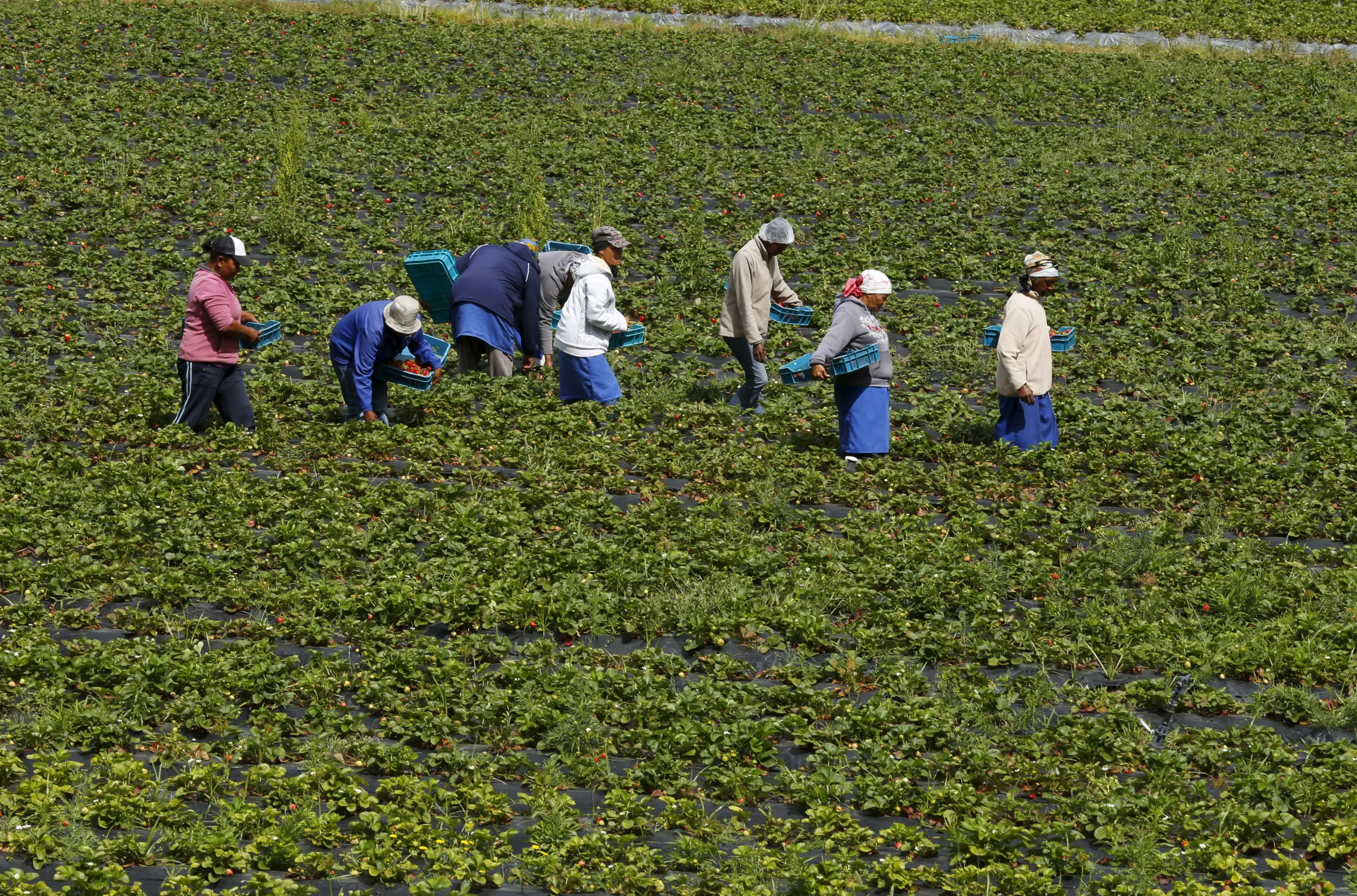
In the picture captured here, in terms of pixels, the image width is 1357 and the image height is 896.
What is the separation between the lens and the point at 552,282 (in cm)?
1157

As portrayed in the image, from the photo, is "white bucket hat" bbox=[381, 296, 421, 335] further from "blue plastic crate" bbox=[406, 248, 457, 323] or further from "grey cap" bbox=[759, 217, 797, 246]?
"grey cap" bbox=[759, 217, 797, 246]

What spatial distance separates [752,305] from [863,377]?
145 centimetres

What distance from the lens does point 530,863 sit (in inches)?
216

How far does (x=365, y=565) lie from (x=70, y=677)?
1.90 meters

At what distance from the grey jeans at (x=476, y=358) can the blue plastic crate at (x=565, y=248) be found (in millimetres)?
1028

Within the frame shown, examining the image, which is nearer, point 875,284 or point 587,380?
point 875,284

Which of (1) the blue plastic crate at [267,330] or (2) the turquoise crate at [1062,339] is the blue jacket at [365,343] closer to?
(1) the blue plastic crate at [267,330]

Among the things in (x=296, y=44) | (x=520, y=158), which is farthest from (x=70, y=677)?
(x=296, y=44)

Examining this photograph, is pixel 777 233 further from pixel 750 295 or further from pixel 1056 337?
pixel 1056 337

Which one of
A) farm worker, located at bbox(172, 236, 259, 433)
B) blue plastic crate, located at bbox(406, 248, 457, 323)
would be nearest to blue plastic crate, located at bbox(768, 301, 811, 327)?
blue plastic crate, located at bbox(406, 248, 457, 323)

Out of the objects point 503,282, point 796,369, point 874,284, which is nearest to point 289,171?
point 503,282

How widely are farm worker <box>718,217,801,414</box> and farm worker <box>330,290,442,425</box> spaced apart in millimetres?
2510

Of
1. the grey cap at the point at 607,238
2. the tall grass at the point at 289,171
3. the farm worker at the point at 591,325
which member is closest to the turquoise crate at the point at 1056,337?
the farm worker at the point at 591,325

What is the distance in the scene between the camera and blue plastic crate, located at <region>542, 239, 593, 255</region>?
38.7 ft
